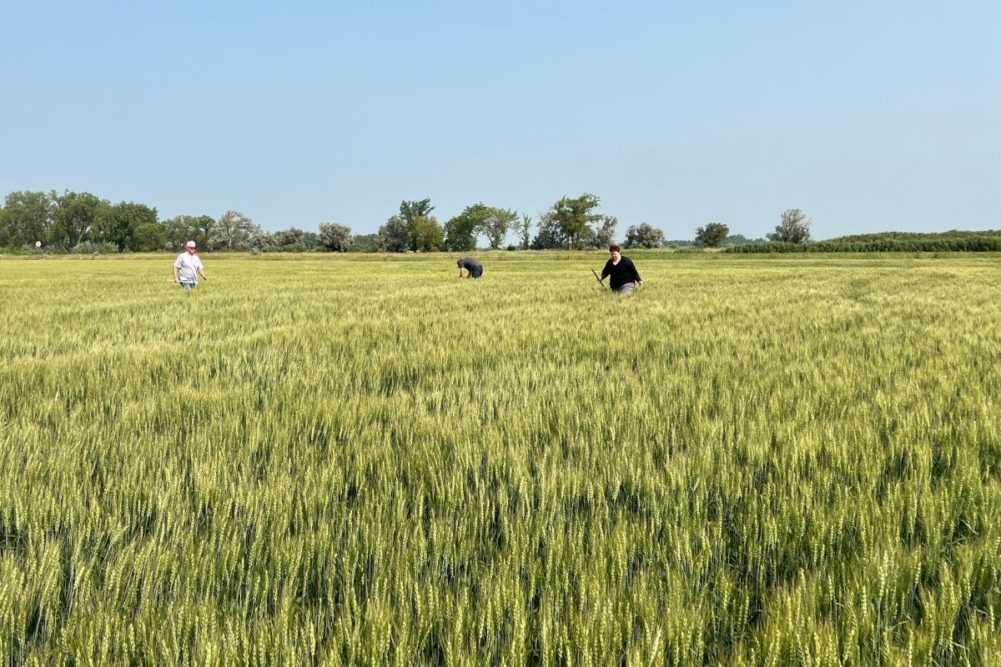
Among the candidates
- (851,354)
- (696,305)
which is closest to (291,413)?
(851,354)

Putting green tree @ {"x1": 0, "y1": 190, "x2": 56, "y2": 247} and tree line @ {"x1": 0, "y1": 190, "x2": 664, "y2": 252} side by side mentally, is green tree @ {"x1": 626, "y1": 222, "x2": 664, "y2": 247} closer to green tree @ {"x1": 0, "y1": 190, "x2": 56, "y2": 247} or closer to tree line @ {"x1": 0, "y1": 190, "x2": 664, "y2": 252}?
tree line @ {"x1": 0, "y1": 190, "x2": 664, "y2": 252}

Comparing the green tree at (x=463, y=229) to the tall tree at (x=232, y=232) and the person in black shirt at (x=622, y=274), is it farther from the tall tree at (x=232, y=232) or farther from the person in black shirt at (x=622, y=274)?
the person in black shirt at (x=622, y=274)

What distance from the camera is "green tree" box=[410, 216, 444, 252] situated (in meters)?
108

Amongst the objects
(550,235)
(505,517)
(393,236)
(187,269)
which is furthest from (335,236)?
(505,517)

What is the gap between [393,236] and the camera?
117000 millimetres

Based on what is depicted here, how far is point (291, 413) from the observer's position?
3.69 meters

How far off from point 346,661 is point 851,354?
5.96m

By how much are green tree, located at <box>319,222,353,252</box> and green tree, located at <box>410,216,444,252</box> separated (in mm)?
13299

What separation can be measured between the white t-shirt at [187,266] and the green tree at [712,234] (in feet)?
358

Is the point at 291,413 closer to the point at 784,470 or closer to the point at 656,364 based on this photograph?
the point at 784,470

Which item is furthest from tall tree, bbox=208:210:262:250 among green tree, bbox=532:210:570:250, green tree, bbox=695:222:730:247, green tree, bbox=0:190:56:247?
green tree, bbox=695:222:730:247

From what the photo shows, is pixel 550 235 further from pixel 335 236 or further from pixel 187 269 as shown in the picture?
pixel 187 269

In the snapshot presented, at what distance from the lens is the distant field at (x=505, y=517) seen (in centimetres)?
145

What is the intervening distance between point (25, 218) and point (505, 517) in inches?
6824
